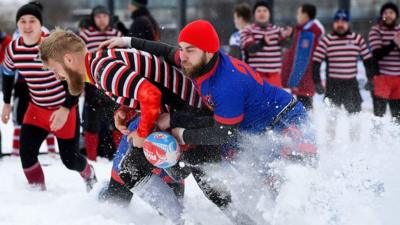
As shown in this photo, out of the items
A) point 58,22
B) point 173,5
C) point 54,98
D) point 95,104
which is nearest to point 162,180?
point 54,98

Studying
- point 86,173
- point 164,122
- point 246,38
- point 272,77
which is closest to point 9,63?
point 86,173

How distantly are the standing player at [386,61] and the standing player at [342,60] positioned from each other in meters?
0.13

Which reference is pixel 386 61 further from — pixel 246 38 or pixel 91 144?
pixel 91 144

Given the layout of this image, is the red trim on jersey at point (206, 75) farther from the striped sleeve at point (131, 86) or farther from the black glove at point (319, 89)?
the black glove at point (319, 89)

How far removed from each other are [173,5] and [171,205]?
8.03 m

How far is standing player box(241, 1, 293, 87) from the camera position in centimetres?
728

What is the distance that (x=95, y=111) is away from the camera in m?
6.52

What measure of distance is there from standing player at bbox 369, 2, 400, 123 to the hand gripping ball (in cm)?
422

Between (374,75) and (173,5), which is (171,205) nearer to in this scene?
(374,75)

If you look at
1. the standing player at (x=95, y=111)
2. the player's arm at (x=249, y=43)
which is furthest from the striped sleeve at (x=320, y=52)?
the standing player at (x=95, y=111)

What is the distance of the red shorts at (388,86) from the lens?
7.11 metres

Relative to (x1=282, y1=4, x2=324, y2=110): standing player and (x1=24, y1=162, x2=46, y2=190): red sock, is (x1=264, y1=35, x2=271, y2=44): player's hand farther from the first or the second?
(x1=24, y1=162, x2=46, y2=190): red sock

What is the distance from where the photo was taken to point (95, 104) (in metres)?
6.45

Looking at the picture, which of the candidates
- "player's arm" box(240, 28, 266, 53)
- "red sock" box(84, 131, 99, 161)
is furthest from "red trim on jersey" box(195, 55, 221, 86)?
"player's arm" box(240, 28, 266, 53)
